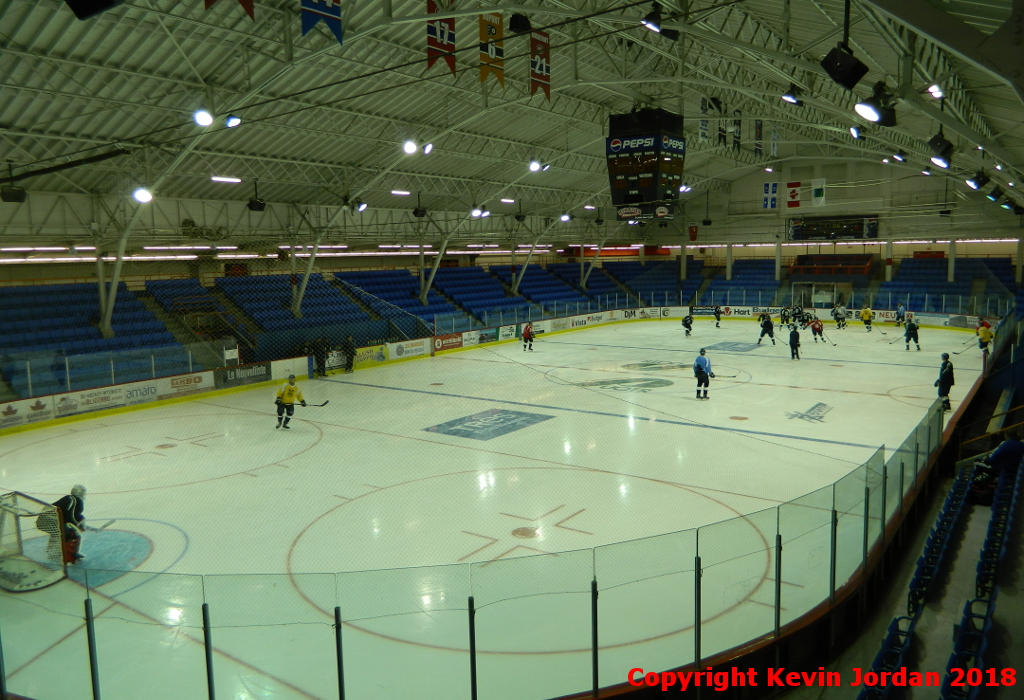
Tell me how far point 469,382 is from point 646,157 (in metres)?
9.82

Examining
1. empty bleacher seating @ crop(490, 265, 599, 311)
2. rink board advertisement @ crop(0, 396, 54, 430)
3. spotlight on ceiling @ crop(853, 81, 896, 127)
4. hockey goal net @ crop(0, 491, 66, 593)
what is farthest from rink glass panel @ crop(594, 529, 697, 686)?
empty bleacher seating @ crop(490, 265, 599, 311)

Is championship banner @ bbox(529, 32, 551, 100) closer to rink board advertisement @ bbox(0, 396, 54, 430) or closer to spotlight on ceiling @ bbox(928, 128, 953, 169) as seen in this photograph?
spotlight on ceiling @ bbox(928, 128, 953, 169)

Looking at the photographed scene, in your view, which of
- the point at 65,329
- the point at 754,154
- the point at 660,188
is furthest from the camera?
the point at 754,154

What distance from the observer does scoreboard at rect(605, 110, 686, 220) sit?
1822 cm

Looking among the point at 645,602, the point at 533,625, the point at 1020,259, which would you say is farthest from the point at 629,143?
the point at 1020,259

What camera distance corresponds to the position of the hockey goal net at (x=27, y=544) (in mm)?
7489

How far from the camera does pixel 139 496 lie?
1263 centimetres

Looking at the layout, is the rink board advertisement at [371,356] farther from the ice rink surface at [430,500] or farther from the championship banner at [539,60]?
the championship banner at [539,60]

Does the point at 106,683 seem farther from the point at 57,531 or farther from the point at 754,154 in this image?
the point at 754,154

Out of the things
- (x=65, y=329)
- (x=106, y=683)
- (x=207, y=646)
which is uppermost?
(x=65, y=329)

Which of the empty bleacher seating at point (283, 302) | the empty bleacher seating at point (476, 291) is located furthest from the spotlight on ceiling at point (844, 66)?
the empty bleacher seating at point (476, 291)

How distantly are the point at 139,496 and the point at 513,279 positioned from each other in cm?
3289

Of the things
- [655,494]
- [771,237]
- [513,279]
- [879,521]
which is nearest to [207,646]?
[879,521]

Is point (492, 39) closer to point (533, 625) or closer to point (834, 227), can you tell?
point (533, 625)
